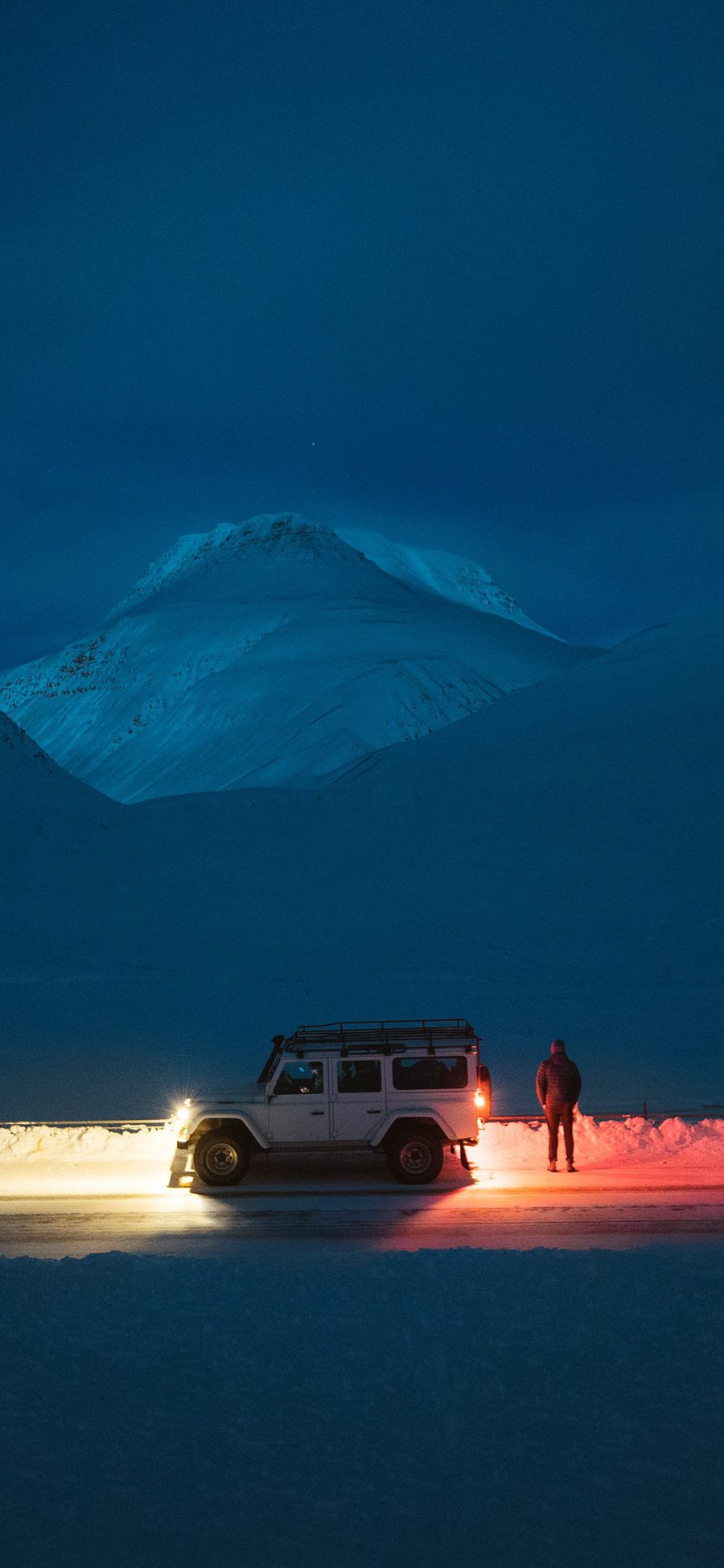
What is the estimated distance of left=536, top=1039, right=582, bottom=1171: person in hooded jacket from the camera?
45.4ft

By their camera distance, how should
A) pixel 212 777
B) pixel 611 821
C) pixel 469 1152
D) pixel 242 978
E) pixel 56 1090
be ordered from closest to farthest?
pixel 469 1152, pixel 56 1090, pixel 242 978, pixel 611 821, pixel 212 777

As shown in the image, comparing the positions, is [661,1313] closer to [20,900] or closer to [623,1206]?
[623,1206]

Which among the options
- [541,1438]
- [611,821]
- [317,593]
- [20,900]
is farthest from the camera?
[317,593]

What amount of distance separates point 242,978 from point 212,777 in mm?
75033

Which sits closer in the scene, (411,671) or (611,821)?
(611,821)

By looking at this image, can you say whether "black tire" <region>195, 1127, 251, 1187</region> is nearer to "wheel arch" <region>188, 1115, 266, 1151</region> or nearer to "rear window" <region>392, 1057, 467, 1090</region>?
"wheel arch" <region>188, 1115, 266, 1151</region>

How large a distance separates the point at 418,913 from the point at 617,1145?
23.8 meters

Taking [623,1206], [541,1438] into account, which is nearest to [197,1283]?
[541,1438]

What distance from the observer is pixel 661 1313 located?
8359mm

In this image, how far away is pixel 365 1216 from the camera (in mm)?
12086

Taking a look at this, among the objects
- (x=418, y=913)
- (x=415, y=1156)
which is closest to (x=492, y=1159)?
(x=415, y=1156)

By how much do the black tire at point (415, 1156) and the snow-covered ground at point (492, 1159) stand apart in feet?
0.67

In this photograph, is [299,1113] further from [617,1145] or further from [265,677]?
[265,677]

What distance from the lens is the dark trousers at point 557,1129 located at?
45.7ft
